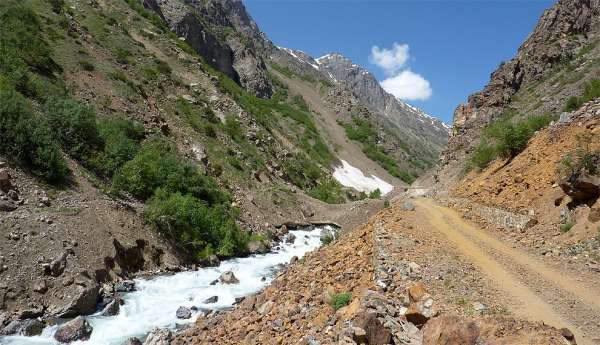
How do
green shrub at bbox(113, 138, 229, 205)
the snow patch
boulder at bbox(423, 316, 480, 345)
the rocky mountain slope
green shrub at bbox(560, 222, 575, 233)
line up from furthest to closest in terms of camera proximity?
the snow patch → green shrub at bbox(113, 138, 229, 205) → the rocky mountain slope → green shrub at bbox(560, 222, 575, 233) → boulder at bbox(423, 316, 480, 345)

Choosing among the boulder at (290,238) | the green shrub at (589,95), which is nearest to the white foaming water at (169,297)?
the boulder at (290,238)

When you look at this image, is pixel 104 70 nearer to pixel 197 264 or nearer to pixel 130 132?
pixel 130 132

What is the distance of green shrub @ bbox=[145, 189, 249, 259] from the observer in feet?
73.3

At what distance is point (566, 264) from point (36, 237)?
1712 centimetres

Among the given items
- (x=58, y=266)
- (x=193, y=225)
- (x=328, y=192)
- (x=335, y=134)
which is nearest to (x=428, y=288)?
(x=58, y=266)

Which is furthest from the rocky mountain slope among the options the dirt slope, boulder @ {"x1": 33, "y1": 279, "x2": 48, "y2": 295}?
the dirt slope

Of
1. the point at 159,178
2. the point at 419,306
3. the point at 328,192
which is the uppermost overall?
the point at 419,306

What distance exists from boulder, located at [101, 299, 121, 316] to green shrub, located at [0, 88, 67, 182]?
25.6 ft

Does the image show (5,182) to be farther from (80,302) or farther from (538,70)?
(538,70)

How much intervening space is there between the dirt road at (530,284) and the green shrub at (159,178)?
16.6 m

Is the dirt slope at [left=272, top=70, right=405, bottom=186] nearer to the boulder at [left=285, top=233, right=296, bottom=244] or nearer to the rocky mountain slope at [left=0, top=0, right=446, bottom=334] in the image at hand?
the rocky mountain slope at [left=0, top=0, right=446, bottom=334]

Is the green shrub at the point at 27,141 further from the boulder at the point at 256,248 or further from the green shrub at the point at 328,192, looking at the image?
the green shrub at the point at 328,192

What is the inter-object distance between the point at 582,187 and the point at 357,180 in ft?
175

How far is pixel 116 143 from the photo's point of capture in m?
25.5
